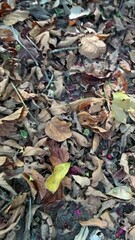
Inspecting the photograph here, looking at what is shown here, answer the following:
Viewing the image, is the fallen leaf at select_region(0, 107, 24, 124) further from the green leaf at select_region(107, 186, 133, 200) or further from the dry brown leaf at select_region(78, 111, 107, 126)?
the green leaf at select_region(107, 186, 133, 200)

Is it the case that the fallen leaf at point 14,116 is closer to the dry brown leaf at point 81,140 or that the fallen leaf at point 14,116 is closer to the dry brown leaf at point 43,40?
the dry brown leaf at point 81,140

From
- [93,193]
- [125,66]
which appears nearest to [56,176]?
[93,193]

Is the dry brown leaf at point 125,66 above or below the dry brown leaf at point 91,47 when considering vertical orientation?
below

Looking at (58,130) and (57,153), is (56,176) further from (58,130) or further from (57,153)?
(58,130)

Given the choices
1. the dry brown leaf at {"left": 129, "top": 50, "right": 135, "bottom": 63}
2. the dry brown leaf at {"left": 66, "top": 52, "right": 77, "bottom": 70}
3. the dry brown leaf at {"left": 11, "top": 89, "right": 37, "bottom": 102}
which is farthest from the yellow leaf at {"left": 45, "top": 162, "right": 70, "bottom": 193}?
the dry brown leaf at {"left": 129, "top": 50, "right": 135, "bottom": 63}

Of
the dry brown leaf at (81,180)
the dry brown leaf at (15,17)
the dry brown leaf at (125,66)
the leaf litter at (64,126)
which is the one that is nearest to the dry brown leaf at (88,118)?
the leaf litter at (64,126)

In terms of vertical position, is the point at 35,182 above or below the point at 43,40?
below
